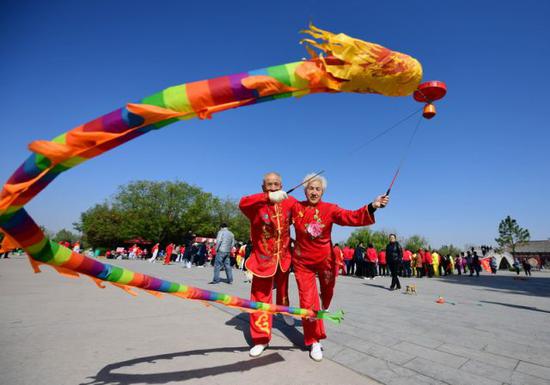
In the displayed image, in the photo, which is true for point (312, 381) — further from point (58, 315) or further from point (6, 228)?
point (58, 315)

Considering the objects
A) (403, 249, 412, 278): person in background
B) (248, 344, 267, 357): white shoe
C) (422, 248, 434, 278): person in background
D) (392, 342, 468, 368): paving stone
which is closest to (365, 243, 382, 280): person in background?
(403, 249, 412, 278): person in background

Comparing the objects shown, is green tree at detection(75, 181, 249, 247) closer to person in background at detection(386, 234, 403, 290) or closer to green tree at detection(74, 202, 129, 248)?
green tree at detection(74, 202, 129, 248)

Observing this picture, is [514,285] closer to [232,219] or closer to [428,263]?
[428,263]

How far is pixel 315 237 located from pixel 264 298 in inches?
36.2

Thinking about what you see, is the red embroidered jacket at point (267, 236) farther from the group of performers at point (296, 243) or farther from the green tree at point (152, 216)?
the green tree at point (152, 216)

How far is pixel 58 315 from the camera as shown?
4.04 metres

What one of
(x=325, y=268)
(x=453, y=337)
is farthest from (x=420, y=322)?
(x=325, y=268)

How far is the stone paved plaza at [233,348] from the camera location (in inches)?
93.7

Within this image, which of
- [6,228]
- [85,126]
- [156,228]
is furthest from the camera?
[156,228]

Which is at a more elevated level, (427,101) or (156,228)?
(156,228)

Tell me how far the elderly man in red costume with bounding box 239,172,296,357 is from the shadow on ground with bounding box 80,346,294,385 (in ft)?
1.21

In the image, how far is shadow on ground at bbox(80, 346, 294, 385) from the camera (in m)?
2.25

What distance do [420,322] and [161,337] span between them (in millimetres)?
3886

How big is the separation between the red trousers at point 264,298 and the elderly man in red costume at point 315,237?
0.94 ft
